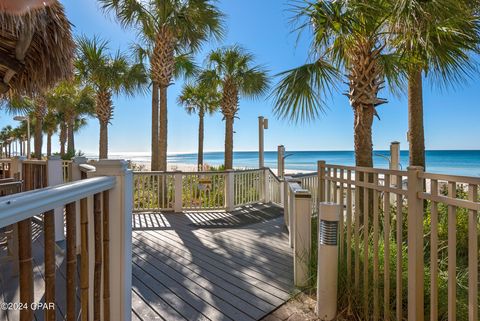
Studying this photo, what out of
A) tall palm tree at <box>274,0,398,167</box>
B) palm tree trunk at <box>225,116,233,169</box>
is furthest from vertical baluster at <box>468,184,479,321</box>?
palm tree trunk at <box>225,116,233,169</box>

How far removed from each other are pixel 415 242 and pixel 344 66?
343 cm

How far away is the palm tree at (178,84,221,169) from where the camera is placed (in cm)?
1494

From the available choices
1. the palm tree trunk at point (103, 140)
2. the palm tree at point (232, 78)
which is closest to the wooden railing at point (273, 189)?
the palm tree at point (232, 78)

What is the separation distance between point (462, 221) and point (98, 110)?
11803mm

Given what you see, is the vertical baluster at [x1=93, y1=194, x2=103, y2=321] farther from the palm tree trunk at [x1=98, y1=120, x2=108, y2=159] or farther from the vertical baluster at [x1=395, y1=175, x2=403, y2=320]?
the palm tree trunk at [x1=98, y1=120, x2=108, y2=159]

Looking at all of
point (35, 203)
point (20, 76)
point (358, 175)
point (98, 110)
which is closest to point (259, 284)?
point (358, 175)

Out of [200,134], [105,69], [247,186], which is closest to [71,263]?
[247,186]

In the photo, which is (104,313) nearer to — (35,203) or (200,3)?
(35,203)

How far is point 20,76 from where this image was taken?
323 cm

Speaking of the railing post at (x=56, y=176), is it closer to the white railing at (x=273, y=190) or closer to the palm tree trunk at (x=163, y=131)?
the palm tree trunk at (x=163, y=131)

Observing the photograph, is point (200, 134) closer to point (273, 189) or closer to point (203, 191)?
point (273, 189)

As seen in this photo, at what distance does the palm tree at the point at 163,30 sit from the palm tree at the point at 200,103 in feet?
20.0

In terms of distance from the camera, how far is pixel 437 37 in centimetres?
296

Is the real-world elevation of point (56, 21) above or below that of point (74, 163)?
above
